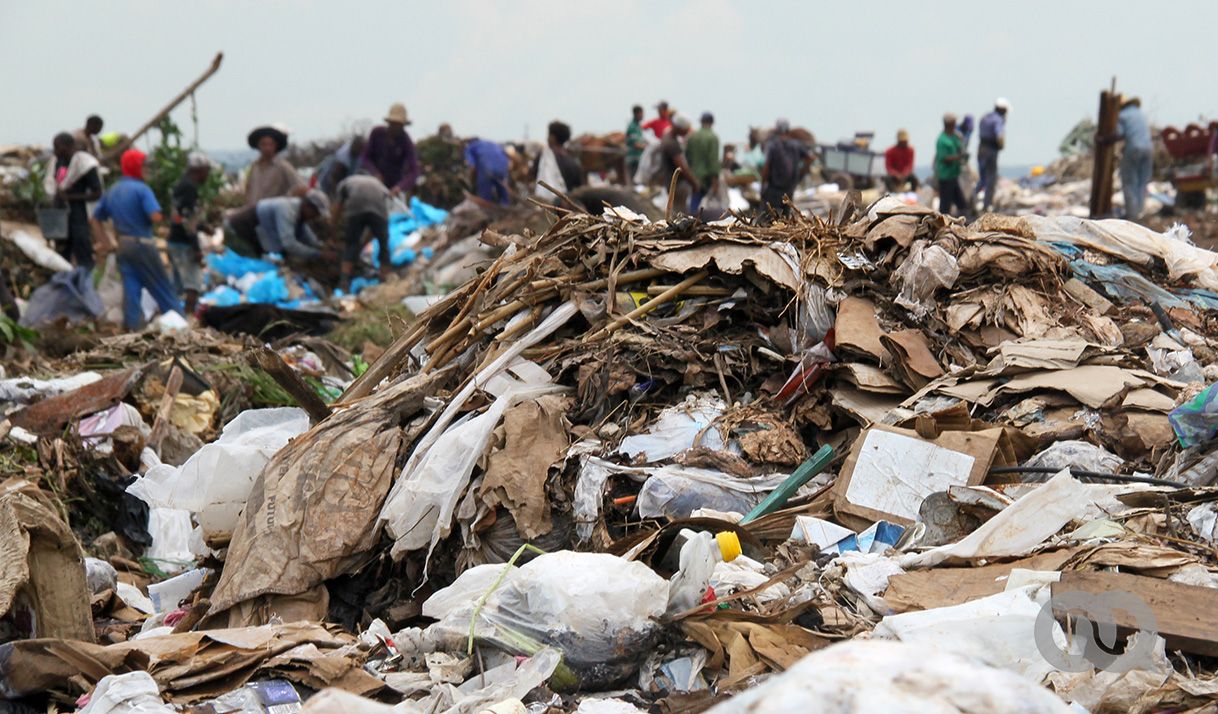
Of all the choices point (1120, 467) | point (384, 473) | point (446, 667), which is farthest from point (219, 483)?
point (1120, 467)

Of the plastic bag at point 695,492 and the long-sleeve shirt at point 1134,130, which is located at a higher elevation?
the long-sleeve shirt at point 1134,130

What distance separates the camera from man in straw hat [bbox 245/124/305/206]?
1316 centimetres

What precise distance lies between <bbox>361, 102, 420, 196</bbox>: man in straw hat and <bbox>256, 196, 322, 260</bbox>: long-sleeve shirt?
158cm

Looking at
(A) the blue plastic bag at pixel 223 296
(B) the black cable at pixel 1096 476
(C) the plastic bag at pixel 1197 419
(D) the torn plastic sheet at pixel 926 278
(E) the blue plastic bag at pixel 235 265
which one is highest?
(D) the torn plastic sheet at pixel 926 278

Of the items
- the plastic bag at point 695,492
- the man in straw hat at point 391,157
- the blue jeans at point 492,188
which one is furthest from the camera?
the blue jeans at point 492,188

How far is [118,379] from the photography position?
6797 millimetres

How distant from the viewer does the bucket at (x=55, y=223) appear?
38.2 ft

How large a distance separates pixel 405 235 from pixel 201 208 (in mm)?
2399

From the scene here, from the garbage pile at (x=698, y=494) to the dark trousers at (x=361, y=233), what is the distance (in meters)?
→ 6.77

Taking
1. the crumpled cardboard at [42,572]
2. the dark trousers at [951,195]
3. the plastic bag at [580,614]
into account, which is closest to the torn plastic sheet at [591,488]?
the plastic bag at [580,614]

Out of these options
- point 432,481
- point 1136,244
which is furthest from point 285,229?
point 1136,244

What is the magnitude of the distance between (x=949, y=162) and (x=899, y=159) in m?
3.82

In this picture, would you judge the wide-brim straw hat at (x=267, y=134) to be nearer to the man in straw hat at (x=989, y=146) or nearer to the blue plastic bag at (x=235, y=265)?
the blue plastic bag at (x=235, y=265)

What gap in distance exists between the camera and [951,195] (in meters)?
15.2
